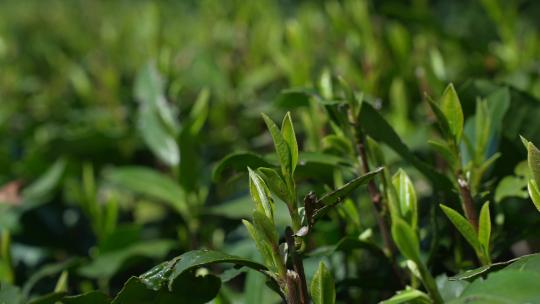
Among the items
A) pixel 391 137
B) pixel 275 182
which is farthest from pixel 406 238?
pixel 391 137

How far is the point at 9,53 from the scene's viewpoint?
2615 millimetres

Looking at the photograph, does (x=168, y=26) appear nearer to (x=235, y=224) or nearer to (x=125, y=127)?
(x=125, y=127)

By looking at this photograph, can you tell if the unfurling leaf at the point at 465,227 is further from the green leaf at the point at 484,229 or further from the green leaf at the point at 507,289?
the green leaf at the point at 507,289

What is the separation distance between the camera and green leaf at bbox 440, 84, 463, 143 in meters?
0.91

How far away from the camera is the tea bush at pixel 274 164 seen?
84cm

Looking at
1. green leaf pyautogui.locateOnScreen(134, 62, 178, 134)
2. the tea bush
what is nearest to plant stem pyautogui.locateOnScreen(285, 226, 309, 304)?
the tea bush

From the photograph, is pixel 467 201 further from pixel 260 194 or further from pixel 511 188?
pixel 260 194

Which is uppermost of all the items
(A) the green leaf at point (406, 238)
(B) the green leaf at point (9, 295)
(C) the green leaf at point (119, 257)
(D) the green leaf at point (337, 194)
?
(D) the green leaf at point (337, 194)

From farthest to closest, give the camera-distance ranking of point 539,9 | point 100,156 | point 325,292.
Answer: point 539,9
point 100,156
point 325,292

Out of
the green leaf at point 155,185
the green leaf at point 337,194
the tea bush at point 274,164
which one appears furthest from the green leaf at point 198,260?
the green leaf at point 155,185

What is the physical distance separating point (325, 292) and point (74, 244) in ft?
3.00

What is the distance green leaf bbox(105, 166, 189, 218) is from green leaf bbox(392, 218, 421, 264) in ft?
2.30

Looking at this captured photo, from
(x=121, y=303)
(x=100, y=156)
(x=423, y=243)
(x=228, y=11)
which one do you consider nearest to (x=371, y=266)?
(x=423, y=243)

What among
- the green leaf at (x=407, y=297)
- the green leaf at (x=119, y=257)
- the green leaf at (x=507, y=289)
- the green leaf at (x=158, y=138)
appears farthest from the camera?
the green leaf at (x=158, y=138)
